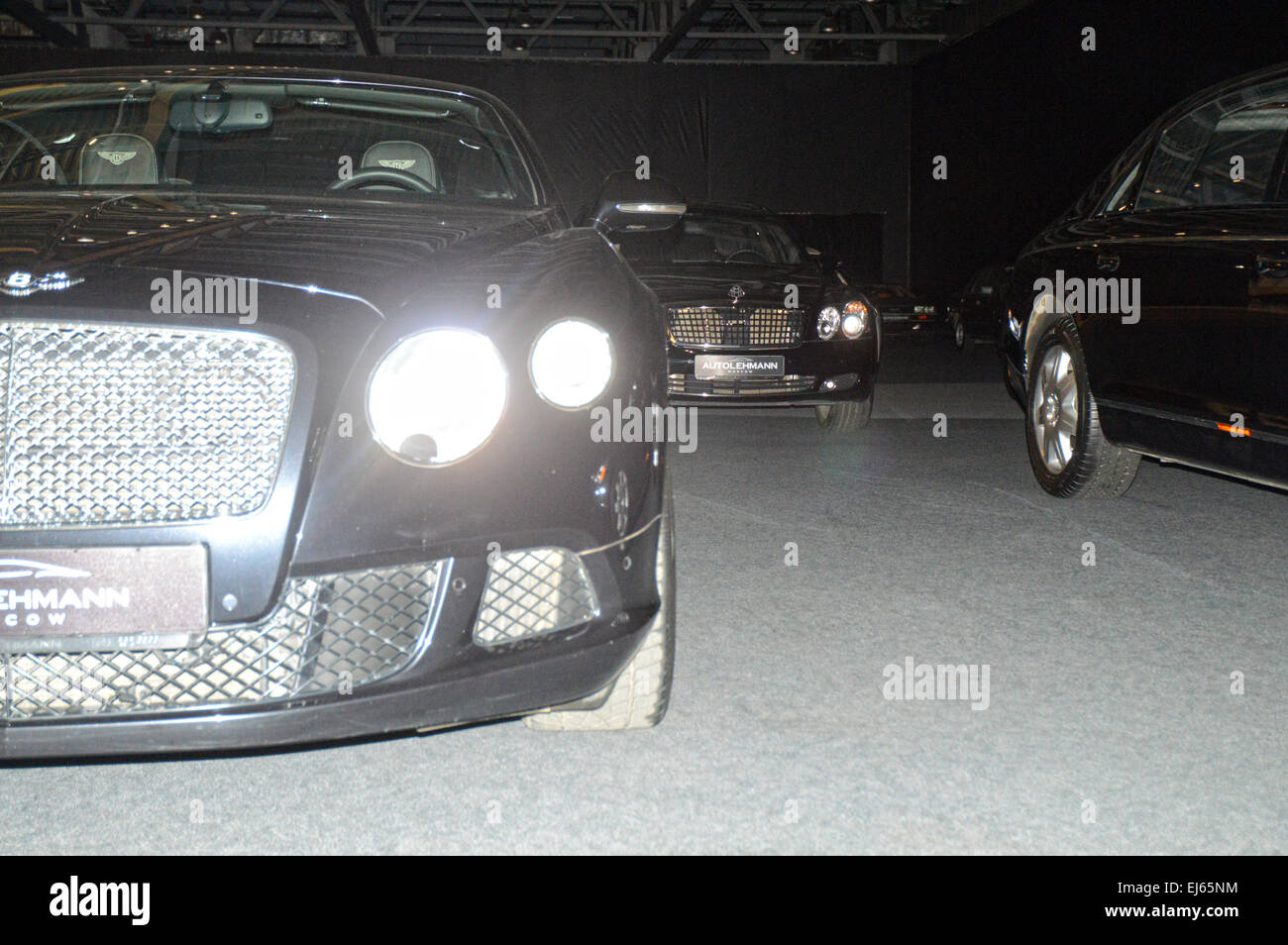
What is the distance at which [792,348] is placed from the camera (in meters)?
8.02

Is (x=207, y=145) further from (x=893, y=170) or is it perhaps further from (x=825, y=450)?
(x=893, y=170)

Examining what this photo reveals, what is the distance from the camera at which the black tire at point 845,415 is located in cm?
862

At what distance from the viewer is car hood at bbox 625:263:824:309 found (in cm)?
806

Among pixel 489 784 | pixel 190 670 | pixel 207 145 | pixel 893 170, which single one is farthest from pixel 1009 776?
pixel 893 170

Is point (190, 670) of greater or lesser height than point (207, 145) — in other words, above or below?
below

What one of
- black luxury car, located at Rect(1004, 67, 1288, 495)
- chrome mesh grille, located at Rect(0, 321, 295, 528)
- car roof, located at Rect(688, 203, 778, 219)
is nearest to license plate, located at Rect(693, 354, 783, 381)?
car roof, located at Rect(688, 203, 778, 219)

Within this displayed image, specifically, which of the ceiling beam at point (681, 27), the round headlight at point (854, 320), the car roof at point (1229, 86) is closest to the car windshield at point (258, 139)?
the car roof at point (1229, 86)

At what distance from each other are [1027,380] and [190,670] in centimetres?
474

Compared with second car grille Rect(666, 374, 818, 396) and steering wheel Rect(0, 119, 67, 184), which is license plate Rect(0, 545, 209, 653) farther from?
second car grille Rect(666, 374, 818, 396)

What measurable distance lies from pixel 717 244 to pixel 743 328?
3.95ft

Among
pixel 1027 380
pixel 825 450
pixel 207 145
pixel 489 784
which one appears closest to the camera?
pixel 489 784

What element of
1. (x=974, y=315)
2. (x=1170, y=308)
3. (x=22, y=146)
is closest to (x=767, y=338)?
(x=1170, y=308)

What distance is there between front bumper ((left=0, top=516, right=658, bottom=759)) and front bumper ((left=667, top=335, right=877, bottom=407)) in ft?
19.0

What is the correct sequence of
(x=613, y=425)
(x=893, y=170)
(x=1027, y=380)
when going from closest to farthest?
(x=613, y=425), (x=1027, y=380), (x=893, y=170)
